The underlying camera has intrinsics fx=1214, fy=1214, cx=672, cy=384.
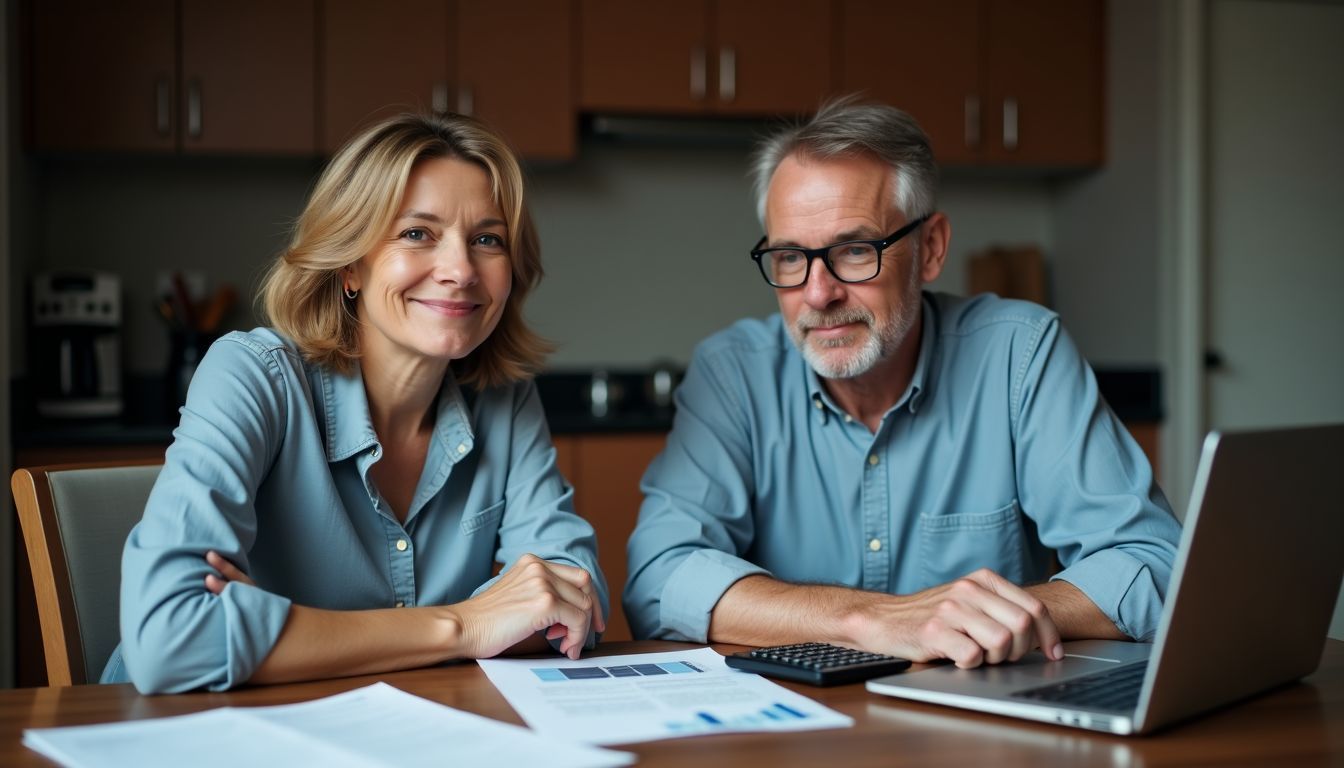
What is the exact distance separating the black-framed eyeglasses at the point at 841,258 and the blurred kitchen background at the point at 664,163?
1596mm

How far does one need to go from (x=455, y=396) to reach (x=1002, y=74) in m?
2.80

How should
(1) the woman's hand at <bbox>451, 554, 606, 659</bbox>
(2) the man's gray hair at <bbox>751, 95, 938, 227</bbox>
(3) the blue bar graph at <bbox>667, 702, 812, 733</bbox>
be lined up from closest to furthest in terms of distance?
(3) the blue bar graph at <bbox>667, 702, 812, 733</bbox>, (1) the woman's hand at <bbox>451, 554, 606, 659</bbox>, (2) the man's gray hair at <bbox>751, 95, 938, 227</bbox>

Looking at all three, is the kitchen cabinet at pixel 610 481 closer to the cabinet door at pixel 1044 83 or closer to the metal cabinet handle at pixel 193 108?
the metal cabinet handle at pixel 193 108

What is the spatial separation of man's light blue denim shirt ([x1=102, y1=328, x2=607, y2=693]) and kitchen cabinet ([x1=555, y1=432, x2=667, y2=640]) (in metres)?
1.56

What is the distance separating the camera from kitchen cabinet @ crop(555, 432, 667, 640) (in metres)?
3.30

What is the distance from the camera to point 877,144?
5.79ft

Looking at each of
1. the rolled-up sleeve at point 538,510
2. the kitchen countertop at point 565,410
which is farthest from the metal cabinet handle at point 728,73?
the rolled-up sleeve at point 538,510

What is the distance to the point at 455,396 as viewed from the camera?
1.65m

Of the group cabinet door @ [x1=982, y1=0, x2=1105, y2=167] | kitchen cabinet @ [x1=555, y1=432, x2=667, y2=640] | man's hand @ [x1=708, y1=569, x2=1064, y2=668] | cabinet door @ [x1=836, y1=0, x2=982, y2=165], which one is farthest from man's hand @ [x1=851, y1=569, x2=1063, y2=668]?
cabinet door @ [x1=982, y1=0, x2=1105, y2=167]

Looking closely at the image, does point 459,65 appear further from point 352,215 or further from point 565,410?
point 352,215

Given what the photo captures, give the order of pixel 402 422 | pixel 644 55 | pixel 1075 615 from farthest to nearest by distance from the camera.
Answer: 1. pixel 644 55
2. pixel 402 422
3. pixel 1075 615

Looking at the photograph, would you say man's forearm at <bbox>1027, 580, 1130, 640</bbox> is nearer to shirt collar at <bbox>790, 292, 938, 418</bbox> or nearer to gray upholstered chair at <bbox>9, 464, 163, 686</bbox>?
shirt collar at <bbox>790, 292, 938, 418</bbox>

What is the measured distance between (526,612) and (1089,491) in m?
0.78

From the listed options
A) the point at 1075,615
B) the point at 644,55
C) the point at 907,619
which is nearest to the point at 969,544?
the point at 1075,615
